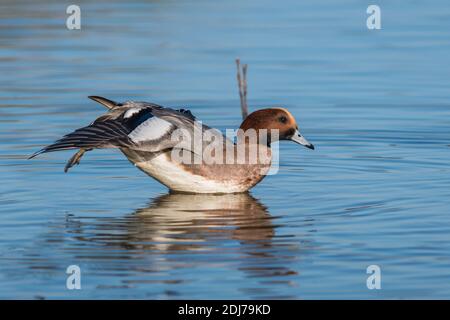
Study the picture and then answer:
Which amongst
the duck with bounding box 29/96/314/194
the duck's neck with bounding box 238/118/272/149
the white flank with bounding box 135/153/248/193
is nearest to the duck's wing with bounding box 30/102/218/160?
the duck with bounding box 29/96/314/194

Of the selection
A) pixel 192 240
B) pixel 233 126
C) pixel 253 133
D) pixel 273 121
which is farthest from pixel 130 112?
pixel 233 126

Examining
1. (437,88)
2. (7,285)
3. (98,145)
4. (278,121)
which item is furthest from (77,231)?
(437,88)

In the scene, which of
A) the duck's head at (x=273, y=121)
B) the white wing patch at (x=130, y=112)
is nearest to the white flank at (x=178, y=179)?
the white wing patch at (x=130, y=112)

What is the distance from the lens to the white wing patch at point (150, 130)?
1055cm

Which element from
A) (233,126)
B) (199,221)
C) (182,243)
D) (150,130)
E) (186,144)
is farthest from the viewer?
(233,126)

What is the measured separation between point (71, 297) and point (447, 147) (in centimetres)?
612

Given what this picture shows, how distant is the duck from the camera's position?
34.6 ft

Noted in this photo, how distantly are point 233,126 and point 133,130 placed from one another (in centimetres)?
379

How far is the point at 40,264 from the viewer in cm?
884

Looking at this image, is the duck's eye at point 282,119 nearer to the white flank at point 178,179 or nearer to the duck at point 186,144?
the duck at point 186,144

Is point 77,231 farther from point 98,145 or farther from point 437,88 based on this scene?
point 437,88

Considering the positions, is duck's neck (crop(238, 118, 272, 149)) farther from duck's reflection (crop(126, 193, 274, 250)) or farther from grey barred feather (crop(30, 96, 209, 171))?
duck's reflection (crop(126, 193, 274, 250))

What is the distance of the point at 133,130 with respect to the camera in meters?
10.7

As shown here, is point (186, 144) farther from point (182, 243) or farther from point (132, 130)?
point (182, 243)
